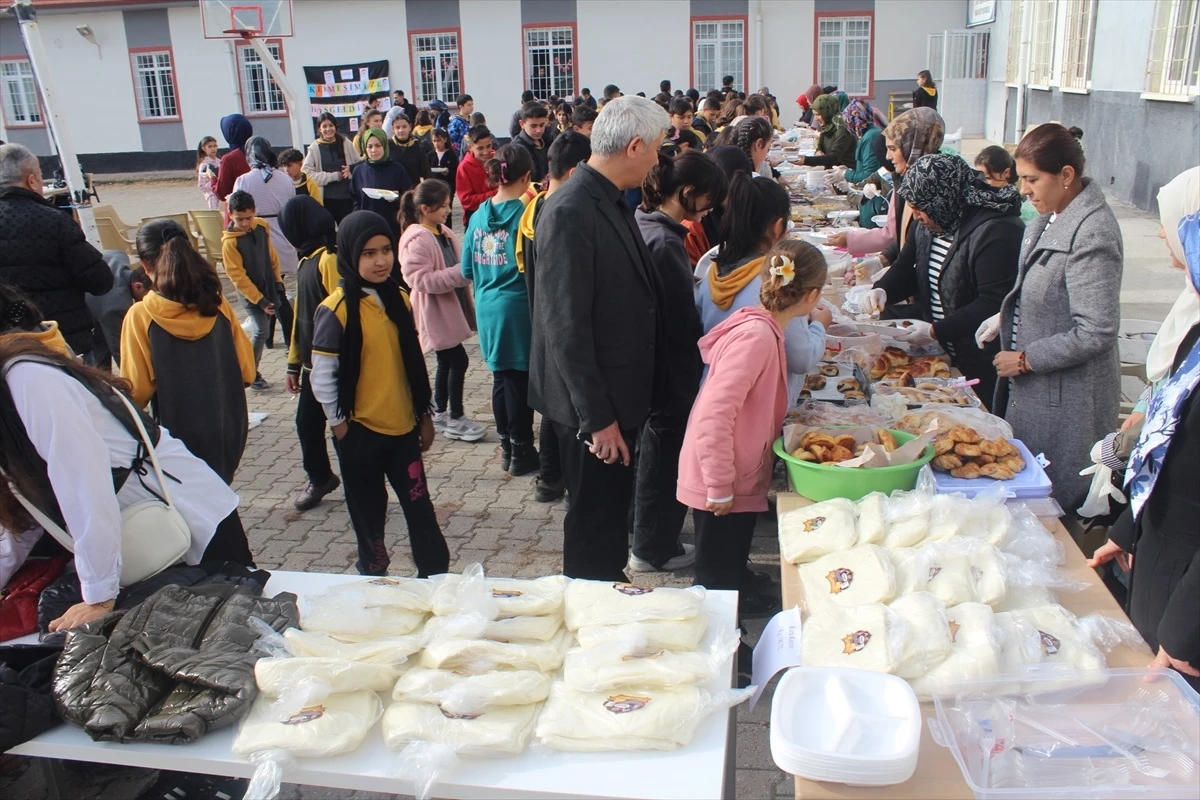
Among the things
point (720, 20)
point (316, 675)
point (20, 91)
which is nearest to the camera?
point (316, 675)

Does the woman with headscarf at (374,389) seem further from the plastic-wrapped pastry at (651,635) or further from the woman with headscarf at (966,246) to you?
the woman with headscarf at (966,246)

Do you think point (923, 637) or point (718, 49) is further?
point (718, 49)

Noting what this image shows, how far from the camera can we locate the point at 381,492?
3969 mm

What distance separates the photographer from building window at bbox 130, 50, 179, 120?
89.4ft

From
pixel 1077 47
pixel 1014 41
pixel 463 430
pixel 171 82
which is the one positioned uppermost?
pixel 171 82

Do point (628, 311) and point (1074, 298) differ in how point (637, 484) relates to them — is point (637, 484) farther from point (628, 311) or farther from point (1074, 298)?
point (1074, 298)

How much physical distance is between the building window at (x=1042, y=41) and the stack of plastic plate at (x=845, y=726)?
18.9 metres

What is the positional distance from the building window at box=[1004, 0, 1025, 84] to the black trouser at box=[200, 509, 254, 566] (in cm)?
2086

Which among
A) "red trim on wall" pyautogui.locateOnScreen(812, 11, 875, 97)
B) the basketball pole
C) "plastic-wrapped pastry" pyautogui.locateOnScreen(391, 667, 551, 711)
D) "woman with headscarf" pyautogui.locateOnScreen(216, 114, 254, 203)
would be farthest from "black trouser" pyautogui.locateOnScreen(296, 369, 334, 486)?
"red trim on wall" pyautogui.locateOnScreen(812, 11, 875, 97)

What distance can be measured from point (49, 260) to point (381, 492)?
250 centimetres

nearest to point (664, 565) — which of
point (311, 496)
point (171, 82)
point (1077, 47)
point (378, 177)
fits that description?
point (311, 496)

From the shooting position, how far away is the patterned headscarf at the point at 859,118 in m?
10.9

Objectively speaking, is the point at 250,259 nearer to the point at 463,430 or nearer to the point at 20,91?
the point at 463,430

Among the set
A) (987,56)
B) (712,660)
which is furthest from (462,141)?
(987,56)
